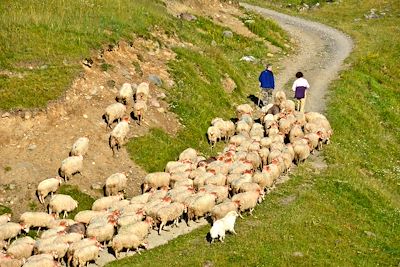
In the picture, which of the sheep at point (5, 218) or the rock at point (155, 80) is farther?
the rock at point (155, 80)

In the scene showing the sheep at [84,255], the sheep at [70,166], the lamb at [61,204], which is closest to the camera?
the sheep at [84,255]

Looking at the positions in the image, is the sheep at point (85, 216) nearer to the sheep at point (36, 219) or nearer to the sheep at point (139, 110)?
the sheep at point (36, 219)

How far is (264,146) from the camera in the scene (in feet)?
98.9

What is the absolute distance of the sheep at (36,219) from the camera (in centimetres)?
2327

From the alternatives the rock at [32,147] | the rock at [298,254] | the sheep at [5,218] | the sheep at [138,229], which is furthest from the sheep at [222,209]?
the rock at [32,147]

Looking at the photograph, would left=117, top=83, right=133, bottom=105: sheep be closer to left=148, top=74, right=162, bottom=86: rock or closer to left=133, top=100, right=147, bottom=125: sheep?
left=133, top=100, right=147, bottom=125: sheep

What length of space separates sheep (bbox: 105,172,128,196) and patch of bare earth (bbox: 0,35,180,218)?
2.60 ft

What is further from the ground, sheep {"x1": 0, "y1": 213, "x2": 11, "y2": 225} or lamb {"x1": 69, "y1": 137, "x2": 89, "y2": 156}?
lamb {"x1": 69, "y1": 137, "x2": 89, "y2": 156}

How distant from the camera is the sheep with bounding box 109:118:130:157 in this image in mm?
28484

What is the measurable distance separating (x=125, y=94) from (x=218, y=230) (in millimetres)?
11621

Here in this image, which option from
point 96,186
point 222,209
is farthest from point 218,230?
point 96,186

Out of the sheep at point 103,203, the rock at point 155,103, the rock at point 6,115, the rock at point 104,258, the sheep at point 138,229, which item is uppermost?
the rock at point 6,115

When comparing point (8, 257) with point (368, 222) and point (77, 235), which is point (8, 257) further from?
point (368, 222)

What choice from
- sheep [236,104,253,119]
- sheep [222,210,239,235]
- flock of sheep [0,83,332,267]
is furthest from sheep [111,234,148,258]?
sheep [236,104,253,119]
